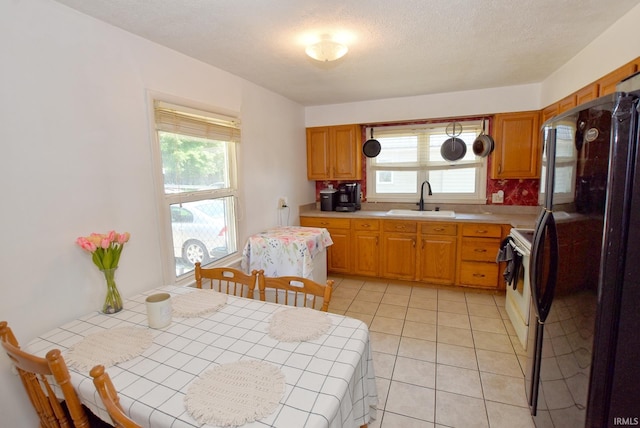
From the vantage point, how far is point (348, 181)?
4.31 meters

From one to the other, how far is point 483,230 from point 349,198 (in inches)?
64.0

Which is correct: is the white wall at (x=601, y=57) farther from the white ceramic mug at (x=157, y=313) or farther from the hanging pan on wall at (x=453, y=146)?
the white ceramic mug at (x=157, y=313)

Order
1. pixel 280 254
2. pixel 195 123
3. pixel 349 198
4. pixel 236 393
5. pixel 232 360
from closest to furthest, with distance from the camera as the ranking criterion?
pixel 236 393 → pixel 232 360 → pixel 195 123 → pixel 280 254 → pixel 349 198

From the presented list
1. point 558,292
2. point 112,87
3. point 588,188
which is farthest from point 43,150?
point 558,292

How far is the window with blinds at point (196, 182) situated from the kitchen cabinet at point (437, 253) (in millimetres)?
2130

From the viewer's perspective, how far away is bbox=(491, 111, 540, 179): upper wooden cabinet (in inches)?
128

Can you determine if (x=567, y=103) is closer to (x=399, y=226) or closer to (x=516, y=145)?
(x=516, y=145)

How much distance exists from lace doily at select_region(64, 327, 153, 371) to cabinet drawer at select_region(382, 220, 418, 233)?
9.17 feet

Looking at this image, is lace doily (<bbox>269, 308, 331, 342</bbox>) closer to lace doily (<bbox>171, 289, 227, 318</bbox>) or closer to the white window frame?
lace doily (<bbox>171, 289, 227, 318</bbox>)

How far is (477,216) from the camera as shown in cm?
341

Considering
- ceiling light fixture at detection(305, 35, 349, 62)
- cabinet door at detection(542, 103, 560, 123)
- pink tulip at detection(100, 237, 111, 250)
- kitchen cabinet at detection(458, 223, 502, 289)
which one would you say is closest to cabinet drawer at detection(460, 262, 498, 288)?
kitchen cabinet at detection(458, 223, 502, 289)

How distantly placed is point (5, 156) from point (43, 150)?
0.15 metres

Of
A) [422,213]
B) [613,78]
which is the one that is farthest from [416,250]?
[613,78]

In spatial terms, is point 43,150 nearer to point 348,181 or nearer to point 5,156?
point 5,156
